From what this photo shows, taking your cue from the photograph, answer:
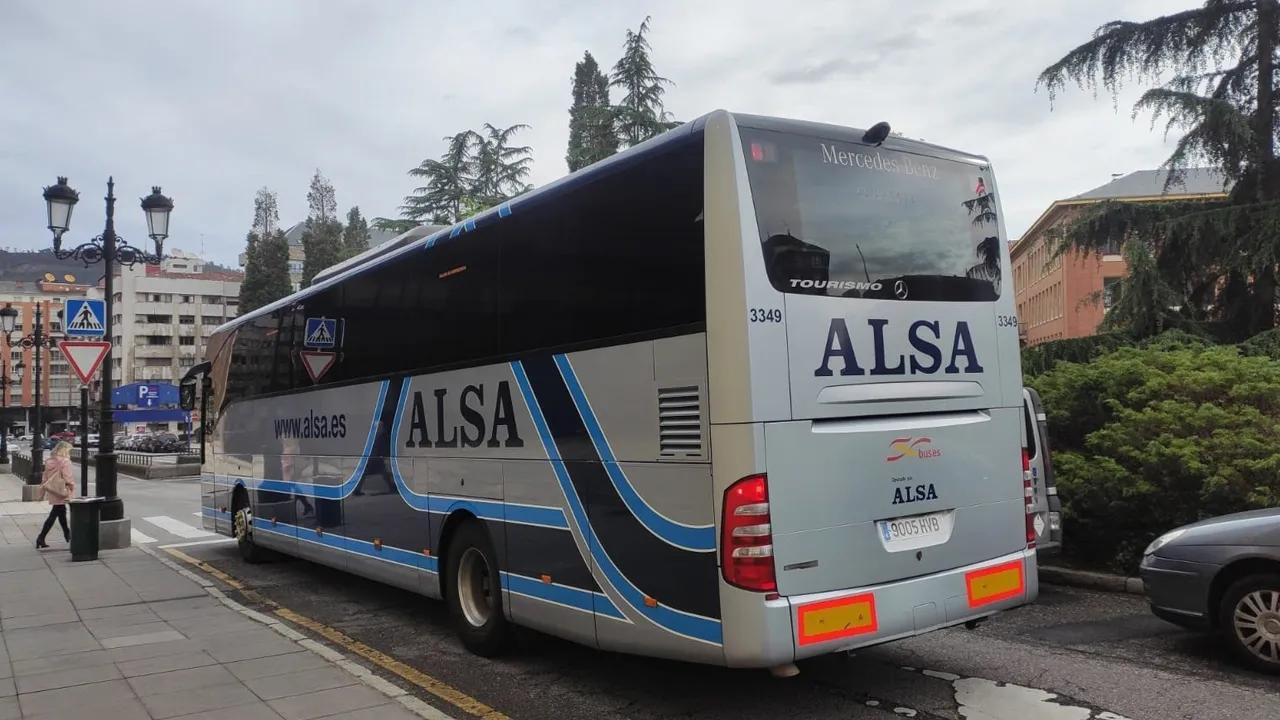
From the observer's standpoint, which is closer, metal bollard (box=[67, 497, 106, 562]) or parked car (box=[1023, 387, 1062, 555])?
parked car (box=[1023, 387, 1062, 555])

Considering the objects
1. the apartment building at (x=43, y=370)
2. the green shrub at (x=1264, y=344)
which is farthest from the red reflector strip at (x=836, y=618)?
the apartment building at (x=43, y=370)

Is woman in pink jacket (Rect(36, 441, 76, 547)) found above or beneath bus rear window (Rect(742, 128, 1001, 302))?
beneath

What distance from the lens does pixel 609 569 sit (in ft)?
18.9

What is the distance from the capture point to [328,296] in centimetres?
1003

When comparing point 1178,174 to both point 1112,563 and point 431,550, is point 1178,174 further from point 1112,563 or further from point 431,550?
point 431,550

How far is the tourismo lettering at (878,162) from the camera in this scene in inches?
218

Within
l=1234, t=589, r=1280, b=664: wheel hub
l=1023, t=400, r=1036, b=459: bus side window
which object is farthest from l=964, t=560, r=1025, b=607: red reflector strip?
l=1023, t=400, r=1036, b=459: bus side window

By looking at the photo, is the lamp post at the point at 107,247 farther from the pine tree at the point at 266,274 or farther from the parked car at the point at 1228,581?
the pine tree at the point at 266,274

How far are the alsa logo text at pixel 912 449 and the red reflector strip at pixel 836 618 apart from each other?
0.81 metres

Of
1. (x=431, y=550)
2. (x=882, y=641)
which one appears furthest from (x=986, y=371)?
(x=431, y=550)

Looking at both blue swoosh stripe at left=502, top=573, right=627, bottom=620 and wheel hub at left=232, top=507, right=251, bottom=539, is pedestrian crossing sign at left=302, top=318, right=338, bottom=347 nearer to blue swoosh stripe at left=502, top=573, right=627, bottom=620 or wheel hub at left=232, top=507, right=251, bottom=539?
wheel hub at left=232, top=507, right=251, bottom=539

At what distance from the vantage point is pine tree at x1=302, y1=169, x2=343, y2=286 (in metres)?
79.2

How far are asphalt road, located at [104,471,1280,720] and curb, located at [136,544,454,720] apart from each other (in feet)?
0.78

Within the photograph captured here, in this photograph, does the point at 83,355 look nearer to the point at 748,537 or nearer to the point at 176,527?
the point at 176,527
